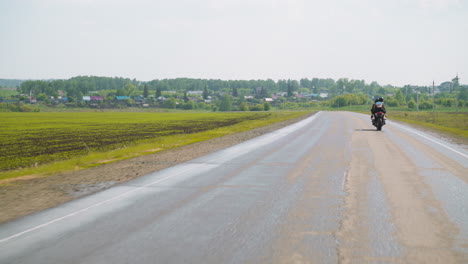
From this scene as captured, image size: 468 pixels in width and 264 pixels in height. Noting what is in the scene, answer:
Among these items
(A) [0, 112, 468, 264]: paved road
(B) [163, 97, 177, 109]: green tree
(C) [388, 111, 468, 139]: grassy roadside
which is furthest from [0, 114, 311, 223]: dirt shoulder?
(B) [163, 97, 177, 109]: green tree

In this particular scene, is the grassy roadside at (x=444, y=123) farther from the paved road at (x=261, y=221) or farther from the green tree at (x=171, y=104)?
the green tree at (x=171, y=104)

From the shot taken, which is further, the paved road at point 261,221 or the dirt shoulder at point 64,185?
the dirt shoulder at point 64,185

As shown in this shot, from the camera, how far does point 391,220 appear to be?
6.60 meters

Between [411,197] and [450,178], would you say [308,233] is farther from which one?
[450,178]

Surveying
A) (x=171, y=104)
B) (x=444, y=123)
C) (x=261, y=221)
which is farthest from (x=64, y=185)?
(x=171, y=104)

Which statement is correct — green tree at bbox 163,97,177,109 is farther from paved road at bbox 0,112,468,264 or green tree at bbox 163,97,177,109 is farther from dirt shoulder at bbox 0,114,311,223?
paved road at bbox 0,112,468,264

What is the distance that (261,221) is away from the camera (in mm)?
6527

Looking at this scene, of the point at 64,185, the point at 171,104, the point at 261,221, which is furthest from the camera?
the point at 171,104

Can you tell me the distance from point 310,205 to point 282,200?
61 cm

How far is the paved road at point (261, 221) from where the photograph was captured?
5105 millimetres

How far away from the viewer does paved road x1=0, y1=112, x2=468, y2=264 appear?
5.11 metres

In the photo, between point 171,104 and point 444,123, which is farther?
point 171,104

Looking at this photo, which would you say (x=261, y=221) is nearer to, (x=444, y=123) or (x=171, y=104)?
(x=444, y=123)

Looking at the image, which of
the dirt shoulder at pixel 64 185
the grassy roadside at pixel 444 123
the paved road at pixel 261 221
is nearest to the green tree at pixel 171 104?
the grassy roadside at pixel 444 123
